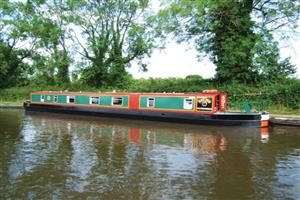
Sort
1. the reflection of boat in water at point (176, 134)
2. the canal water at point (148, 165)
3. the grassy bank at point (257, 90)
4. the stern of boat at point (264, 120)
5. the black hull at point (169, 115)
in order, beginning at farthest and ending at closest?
the grassy bank at point (257, 90), the black hull at point (169, 115), the stern of boat at point (264, 120), the reflection of boat in water at point (176, 134), the canal water at point (148, 165)

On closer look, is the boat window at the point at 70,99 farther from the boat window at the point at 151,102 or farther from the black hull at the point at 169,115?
the boat window at the point at 151,102

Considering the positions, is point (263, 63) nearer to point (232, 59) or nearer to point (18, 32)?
point (232, 59)

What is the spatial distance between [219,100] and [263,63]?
269 inches

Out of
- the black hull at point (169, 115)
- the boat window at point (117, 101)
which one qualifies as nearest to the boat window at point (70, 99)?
the black hull at point (169, 115)

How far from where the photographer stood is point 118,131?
15758mm

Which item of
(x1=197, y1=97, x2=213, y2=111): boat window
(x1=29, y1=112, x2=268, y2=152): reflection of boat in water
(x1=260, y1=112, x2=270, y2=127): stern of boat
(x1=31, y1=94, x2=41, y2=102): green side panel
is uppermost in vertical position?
(x1=31, y1=94, x2=41, y2=102): green side panel

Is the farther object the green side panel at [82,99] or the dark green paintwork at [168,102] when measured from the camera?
the green side panel at [82,99]

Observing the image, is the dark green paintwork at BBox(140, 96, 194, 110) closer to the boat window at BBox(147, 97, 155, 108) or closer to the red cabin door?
the boat window at BBox(147, 97, 155, 108)

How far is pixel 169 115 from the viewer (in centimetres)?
1958

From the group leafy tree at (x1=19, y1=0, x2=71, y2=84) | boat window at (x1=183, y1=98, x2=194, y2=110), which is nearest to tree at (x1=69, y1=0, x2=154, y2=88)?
leafy tree at (x1=19, y1=0, x2=71, y2=84)

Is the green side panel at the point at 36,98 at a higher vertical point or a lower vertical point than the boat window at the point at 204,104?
higher

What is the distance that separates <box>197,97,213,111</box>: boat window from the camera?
18328 millimetres

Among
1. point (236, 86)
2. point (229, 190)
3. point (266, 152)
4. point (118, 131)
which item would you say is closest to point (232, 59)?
point (236, 86)

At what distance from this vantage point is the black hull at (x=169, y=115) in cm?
1711
